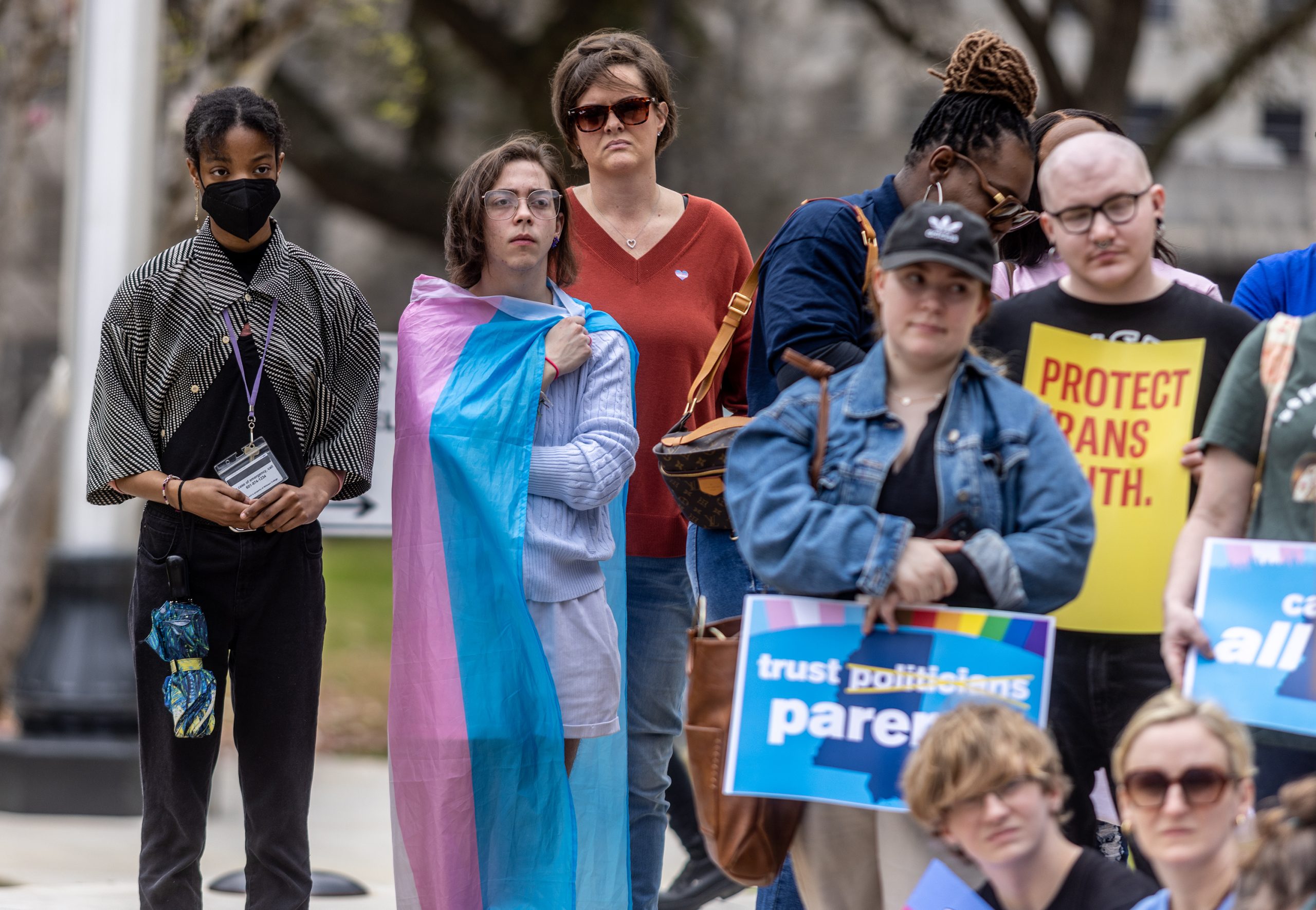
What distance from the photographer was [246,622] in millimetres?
4012

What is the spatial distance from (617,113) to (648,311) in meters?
0.54

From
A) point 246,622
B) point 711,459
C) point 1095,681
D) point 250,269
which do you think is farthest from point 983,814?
point 250,269

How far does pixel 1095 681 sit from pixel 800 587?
0.69m

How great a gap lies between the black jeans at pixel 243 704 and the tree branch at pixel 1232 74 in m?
9.04

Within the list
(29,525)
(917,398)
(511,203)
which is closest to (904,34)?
(29,525)

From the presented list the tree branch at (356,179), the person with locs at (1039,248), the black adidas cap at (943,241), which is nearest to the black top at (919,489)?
the black adidas cap at (943,241)

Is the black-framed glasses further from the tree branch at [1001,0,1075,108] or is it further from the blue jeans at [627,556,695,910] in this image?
the tree branch at [1001,0,1075,108]

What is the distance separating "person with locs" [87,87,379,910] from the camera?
398 cm

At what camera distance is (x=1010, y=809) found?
2.86 meters

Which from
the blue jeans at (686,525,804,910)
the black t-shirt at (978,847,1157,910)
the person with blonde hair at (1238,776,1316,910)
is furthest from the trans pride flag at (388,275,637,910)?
the person with blonde hair at (1238,776,1316,910)

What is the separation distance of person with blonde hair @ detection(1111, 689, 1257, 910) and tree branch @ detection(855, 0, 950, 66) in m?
9.74

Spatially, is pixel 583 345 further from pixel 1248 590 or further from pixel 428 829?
pixel 1248 590

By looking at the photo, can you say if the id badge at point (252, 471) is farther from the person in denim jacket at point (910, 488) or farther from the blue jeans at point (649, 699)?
the person in denim jacket at point (910, 488)

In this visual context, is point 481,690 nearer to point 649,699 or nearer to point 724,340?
point 649,699
